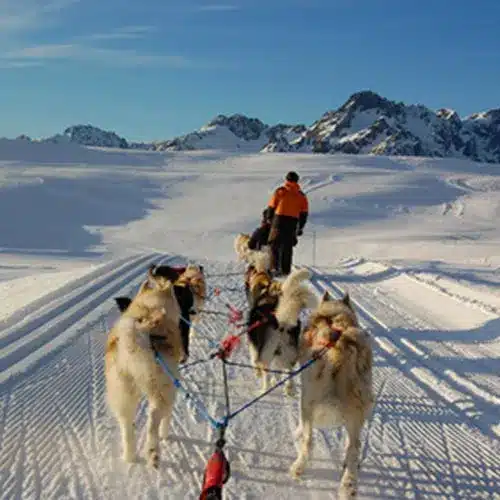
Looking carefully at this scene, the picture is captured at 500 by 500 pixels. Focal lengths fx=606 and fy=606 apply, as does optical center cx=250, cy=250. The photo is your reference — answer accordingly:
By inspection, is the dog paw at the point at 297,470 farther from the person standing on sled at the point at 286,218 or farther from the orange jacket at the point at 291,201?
the orange jacket at the point at 291,201

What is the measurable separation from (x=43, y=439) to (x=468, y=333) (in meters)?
5.76

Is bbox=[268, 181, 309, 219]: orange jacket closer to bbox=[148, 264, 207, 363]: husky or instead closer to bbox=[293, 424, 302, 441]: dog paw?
bbox=[148, 264, 207, 363]: husky

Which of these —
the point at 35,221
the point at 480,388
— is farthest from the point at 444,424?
the point at 35,221

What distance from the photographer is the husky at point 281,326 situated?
4.76 metres

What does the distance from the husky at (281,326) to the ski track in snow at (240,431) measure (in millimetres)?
336

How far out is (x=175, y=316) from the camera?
4355 millimetres

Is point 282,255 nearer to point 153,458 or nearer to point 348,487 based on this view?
point 153,458

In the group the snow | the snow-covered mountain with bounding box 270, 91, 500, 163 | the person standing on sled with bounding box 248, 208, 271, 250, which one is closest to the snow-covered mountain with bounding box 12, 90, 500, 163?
the snow-covered mountain with bounding box 270, 91, 500, 163

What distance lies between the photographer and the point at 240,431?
14.6ft

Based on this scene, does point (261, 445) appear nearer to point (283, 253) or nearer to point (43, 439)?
point (43, 439)

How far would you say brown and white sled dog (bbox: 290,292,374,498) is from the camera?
3514 millimetres

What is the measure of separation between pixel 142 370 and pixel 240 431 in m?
1.19

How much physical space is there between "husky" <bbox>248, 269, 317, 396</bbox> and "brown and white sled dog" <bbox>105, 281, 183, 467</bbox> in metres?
1.17

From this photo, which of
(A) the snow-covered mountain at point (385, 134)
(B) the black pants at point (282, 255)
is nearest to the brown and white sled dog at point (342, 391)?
(B) the black pants at point (282, 255)
